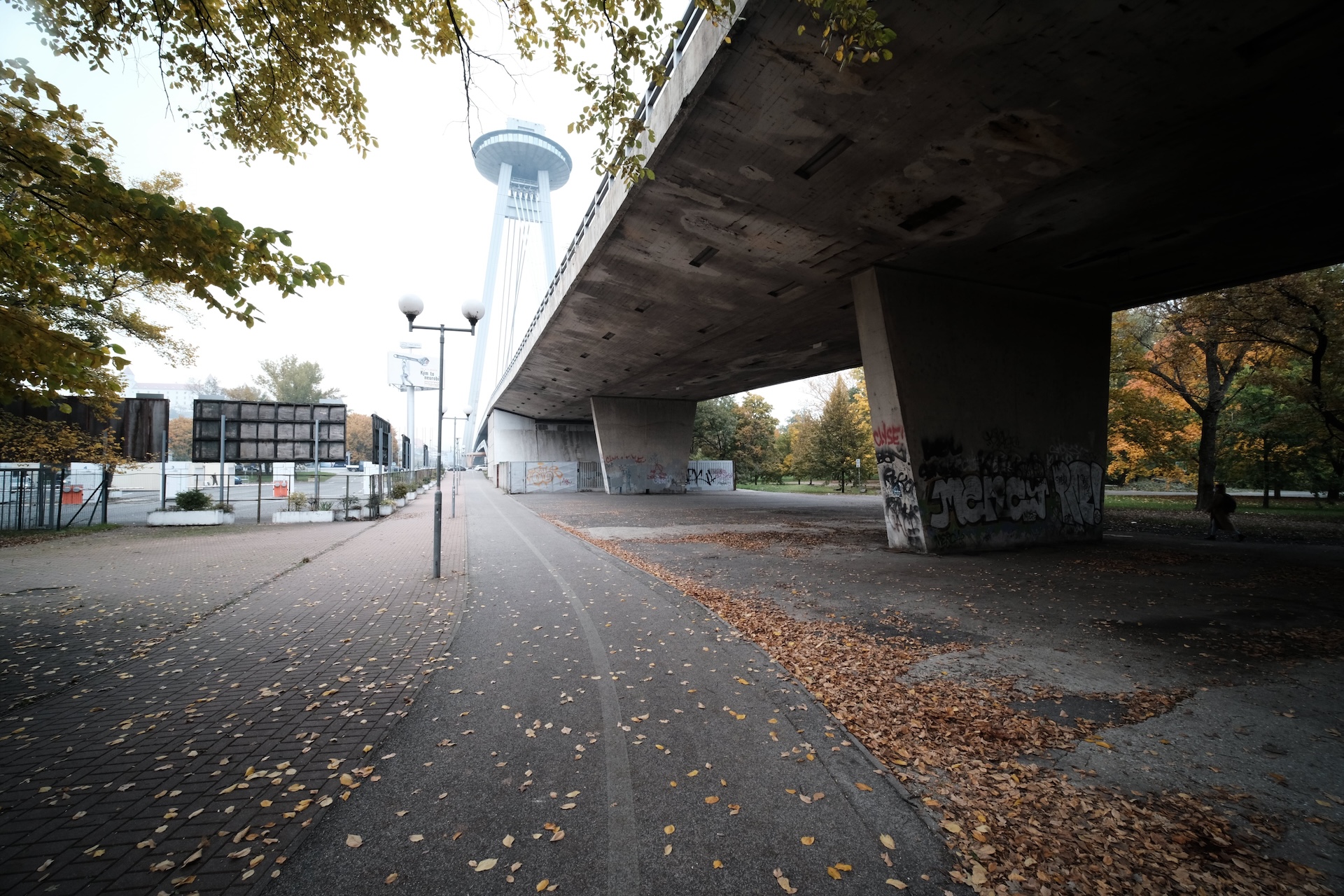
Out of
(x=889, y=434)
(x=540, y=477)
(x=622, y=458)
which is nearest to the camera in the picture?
(x=889, y=434)

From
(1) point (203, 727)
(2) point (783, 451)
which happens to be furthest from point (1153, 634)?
(2) point (783, 451)

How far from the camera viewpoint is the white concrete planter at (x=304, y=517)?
19516 millimetres

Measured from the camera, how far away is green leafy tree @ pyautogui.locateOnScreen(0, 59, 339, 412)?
12.1 feet

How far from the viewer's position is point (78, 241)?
15.2ft

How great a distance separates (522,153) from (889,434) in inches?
2574

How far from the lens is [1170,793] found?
9.81ft

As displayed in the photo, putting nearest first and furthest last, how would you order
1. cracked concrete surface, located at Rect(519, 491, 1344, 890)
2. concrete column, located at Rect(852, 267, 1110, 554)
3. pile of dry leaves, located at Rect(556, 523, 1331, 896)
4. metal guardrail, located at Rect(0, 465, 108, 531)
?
pile of dry leaves, located at Rect(556, 523, 1331, 896) < cracked concrete surface, located at Rect(519, 491, 1344, 890) < concrete column, located at Rect(852, 267, 1110, 554) < metal guardrail, located at Rect(0, 465, 108, 531)

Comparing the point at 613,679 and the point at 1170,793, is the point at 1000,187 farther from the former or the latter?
the point at 613,679

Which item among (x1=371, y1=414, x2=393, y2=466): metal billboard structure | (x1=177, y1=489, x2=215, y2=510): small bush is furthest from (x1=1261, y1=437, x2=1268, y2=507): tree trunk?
(x1=177, y1=489, x2=215, y2=510): small bush

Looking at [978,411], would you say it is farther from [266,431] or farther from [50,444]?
[50,444]

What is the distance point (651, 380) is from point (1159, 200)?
2267 cm

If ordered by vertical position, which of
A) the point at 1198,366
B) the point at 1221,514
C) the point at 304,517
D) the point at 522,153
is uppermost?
the point at 522,153

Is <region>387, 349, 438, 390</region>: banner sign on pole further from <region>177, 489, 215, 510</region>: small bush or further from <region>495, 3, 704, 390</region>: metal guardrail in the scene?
<region>177, 489, 215, 510</region>: small bush

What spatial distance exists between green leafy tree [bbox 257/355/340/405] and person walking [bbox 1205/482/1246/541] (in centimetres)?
8853
